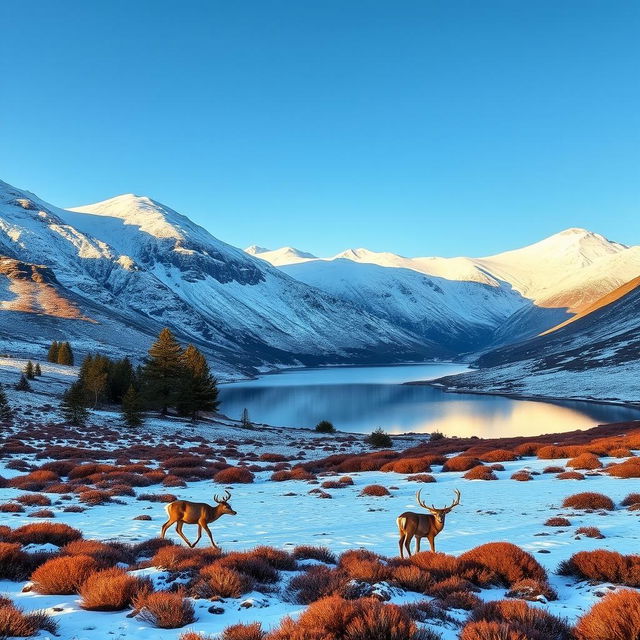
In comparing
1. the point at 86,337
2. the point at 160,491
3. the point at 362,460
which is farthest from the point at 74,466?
the point at 86,337

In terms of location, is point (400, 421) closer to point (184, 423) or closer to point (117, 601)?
point (184, 423)

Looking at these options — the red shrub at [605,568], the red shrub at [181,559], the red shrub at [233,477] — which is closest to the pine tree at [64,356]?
the red shrub at [233,477]

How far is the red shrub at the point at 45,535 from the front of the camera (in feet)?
35.2

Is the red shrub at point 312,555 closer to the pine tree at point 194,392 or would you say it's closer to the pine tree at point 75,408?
the pine tree at point 75,408

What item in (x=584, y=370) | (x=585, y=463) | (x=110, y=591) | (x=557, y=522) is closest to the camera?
(x=110, y=591)

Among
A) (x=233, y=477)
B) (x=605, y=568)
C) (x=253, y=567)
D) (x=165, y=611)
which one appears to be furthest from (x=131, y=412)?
(x=605, y=568)

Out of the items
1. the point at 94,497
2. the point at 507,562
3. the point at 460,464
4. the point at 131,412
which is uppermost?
the point at 507,562

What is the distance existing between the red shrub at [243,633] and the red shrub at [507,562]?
16.8ft

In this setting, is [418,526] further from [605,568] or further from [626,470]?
[626,470]

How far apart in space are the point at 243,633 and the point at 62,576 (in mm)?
3752

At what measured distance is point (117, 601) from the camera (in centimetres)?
687

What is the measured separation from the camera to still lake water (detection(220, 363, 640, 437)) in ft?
266

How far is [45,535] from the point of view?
11.0 metres

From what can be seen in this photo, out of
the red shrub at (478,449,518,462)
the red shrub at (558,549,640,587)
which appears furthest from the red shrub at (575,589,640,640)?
the red shrub at (478,449,518,462)
